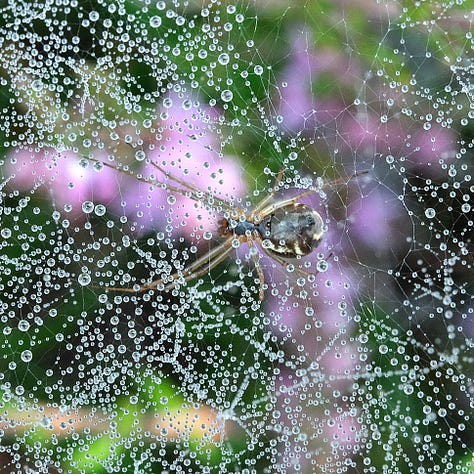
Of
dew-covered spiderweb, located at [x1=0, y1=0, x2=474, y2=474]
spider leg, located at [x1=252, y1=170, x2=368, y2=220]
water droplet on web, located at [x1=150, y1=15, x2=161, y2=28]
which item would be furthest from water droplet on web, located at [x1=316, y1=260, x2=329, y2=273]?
water droplet on web, located at [x1=150, y1=15, x2=161, y2=28]

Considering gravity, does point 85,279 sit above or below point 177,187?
below

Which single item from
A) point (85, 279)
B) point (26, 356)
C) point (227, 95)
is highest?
point (227, 95)

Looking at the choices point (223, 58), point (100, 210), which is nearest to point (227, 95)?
point (223, 58)

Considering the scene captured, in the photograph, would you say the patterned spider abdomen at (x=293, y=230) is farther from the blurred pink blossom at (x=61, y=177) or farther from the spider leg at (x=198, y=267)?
the blurred pink blossom at (x=61, y=177)

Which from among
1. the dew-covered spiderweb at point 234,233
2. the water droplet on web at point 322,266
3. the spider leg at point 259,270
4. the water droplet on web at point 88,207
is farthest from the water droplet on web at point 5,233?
the water droplet on web at point 322,266

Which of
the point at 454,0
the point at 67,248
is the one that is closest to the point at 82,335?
the point at 67,248

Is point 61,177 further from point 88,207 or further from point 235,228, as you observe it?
point 235,228

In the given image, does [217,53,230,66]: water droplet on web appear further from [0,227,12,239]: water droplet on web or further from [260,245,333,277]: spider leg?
[0,227,12,239]: water droplet on web
